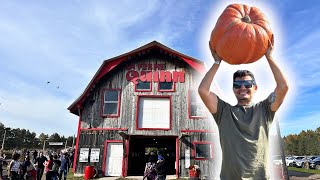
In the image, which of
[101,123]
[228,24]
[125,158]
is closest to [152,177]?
[228,24]

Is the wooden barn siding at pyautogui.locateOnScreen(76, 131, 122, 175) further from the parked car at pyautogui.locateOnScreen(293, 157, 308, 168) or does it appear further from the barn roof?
the parked car at pyautogui.locateOnScreen(293, 157, 308, 168)

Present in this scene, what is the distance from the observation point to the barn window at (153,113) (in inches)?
794

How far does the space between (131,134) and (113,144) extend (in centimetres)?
145

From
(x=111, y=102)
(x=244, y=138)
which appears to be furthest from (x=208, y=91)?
(x=111, y=102)

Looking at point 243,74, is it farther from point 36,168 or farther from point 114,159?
point 114,159

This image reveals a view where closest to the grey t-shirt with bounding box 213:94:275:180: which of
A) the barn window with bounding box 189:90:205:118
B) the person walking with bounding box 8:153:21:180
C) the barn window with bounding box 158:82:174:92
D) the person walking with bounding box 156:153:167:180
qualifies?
the person walking with bounding box 156:153:167:180

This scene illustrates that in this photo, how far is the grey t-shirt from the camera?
2676mm

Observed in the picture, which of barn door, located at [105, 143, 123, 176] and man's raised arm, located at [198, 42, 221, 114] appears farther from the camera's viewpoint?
barn door, located at [105, 143, 123, 176]

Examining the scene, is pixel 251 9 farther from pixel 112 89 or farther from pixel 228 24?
pixel 112 89

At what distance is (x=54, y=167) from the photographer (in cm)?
1467

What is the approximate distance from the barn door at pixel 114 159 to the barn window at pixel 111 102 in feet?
7.31

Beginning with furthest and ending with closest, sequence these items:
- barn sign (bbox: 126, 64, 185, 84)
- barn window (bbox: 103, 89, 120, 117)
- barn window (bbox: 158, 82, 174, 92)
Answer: barn sign (bbox: 126, 64, 185, 84)
barn window (bbox: 158, 82, 174, 92)
barn window (bbox: 103, 89, 120, 117)

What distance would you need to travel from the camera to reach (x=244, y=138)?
2.76 metres

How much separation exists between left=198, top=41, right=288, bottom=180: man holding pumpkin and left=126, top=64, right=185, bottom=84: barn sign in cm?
1794
